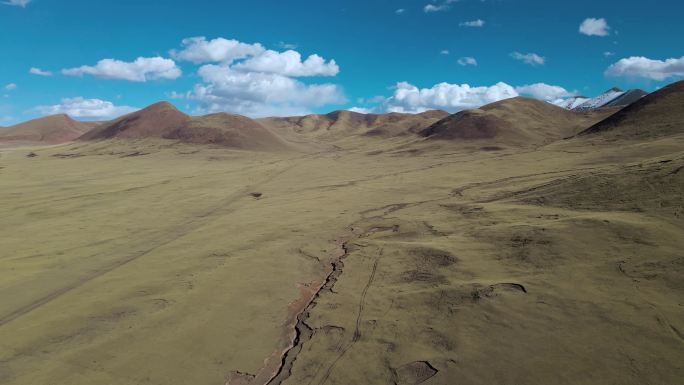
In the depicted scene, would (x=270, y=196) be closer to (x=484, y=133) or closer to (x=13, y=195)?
(x=13, y=195)

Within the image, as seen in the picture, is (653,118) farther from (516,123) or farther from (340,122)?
(340,122)

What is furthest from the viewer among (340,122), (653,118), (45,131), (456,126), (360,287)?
(340,122)

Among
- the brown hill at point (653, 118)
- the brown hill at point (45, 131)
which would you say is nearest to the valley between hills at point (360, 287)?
the brown hill at point (653, 118)

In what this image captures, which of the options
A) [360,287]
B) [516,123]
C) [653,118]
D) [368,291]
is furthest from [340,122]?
[368,291]

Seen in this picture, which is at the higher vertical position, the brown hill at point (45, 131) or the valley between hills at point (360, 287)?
the brown hill at point (45, 131)

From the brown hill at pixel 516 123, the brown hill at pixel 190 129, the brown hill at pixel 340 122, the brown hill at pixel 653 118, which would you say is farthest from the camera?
the brown hill at pixel 340 122

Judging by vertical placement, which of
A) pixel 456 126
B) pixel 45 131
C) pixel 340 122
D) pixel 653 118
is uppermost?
pixel 340 122

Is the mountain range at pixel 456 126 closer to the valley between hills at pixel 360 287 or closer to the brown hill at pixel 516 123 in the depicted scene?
the brown hill at pixel 516 123

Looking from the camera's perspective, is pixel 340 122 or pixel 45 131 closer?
pixel 45 131
